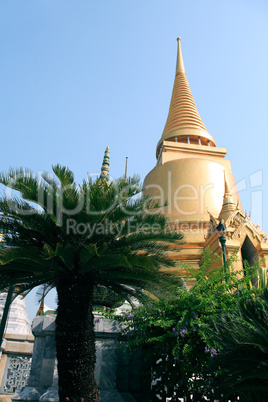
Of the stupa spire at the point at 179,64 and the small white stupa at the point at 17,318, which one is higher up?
the stupa spire at the point at 179,64

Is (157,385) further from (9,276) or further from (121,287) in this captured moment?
(9,276)

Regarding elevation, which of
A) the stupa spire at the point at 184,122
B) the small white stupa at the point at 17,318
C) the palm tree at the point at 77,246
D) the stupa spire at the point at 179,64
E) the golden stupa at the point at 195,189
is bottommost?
the small white stupa at the point at 17,318

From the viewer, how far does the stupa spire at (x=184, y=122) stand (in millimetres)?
26203

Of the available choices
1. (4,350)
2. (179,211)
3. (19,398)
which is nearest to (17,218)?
(19,398)

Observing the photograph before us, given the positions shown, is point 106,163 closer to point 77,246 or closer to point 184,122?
point 184,122

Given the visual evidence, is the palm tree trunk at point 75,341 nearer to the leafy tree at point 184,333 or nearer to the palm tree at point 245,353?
the leafy tree at point 184,333

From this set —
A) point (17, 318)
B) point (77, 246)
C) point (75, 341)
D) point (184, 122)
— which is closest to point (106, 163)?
point (17, 318)

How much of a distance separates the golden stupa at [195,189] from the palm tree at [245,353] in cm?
804

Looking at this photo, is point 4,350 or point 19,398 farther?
point 4,350

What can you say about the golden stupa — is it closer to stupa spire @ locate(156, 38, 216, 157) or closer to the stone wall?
stupa spire @ locate(156, 38, 216, 157)

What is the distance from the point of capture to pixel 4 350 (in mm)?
10820

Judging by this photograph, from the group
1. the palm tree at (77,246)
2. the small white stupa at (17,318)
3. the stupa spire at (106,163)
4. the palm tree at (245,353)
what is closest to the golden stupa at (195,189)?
the stupa spire at (106,163)

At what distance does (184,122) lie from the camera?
27.2 m

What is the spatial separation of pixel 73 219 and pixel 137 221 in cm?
125
